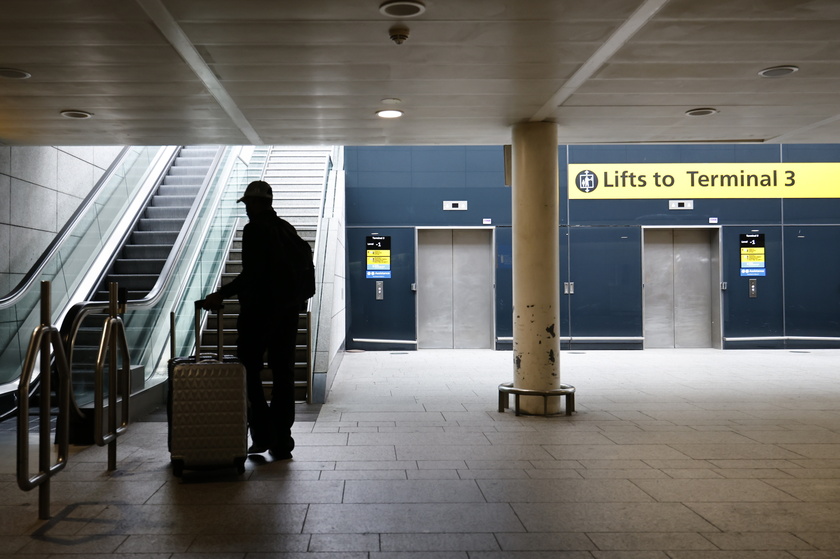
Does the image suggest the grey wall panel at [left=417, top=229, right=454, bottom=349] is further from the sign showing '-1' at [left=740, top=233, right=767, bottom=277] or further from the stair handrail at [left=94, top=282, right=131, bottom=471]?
the stair handrail at [left=94, top=282, right=131, bottom=471]

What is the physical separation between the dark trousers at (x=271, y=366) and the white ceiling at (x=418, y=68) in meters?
1.81

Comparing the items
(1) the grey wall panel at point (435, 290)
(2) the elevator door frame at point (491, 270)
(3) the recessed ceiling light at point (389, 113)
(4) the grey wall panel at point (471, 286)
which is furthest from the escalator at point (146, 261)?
(4) the grey wall panel at point (471, 286)

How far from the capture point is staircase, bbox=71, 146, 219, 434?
8742mm

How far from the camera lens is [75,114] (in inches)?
261

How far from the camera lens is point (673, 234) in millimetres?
13867

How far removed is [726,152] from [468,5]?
11.2m

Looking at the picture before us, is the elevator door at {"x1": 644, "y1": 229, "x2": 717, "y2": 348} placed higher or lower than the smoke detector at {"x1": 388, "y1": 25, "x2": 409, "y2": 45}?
lower

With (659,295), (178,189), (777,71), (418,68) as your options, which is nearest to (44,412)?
(418,68)

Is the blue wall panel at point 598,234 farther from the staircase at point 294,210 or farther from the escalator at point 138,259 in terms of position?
the escalator at point 138,259

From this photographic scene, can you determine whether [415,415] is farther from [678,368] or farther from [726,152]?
[726,152]

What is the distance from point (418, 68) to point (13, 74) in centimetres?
301

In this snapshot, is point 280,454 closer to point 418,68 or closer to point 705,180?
point 418,68

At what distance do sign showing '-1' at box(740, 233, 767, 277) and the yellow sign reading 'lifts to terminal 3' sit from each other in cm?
82

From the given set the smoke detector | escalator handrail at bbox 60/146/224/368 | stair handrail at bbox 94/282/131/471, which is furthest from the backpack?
the smoke detector
